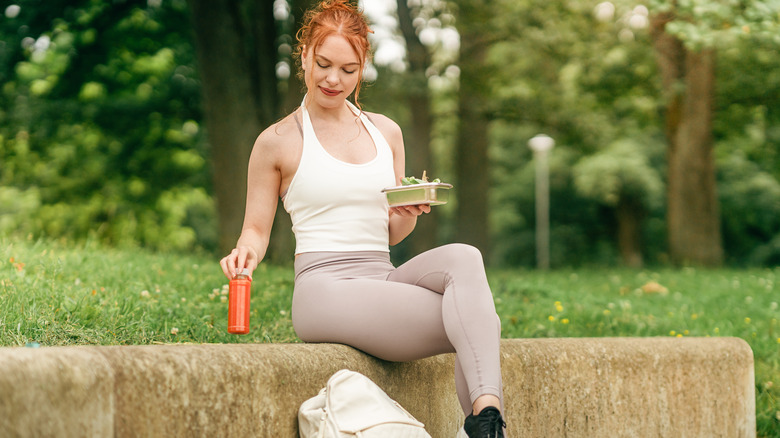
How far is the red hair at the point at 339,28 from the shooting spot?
3.32 m

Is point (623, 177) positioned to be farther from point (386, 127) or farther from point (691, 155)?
point (386, 127)

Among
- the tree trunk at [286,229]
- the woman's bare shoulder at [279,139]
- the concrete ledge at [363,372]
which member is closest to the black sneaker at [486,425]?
the concrete ledge at [363,372]

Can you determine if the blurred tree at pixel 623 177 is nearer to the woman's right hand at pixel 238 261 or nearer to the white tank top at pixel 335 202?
the white tank top at pixel 335 202

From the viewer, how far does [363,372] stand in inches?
124

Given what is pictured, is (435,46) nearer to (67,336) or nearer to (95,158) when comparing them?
(95,158)

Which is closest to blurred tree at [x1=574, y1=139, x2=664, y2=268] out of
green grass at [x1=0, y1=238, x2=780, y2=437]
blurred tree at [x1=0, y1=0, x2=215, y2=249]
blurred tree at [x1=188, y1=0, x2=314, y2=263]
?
blurred tree at [x1=0, y1=0, x2=215, y2=249]

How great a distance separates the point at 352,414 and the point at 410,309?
1.59 feet

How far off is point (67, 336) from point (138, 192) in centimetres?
1357

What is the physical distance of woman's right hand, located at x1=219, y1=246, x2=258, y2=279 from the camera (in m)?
2.91

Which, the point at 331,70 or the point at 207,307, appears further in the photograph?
the point at 207,307

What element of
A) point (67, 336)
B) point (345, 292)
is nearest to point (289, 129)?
point (345, 292)

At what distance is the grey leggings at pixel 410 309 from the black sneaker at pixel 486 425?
0.08m

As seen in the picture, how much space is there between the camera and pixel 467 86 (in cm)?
1450

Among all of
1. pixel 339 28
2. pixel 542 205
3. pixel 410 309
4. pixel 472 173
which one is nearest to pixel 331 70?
pixel 339 28
